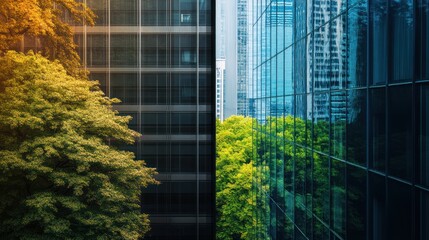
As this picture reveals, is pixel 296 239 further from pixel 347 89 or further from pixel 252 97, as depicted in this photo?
pixel 252 97

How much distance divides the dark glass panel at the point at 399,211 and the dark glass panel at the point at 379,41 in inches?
63.4

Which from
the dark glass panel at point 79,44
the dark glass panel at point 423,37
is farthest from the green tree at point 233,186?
the dark glass panel at point 423,37

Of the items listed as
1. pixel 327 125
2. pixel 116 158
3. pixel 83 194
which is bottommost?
pixel 83 194

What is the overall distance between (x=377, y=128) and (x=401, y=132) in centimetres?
92

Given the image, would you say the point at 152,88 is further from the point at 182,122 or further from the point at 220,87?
the point at 220,87

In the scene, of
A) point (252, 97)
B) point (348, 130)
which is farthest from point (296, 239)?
point (252, 97)

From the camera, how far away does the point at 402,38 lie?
775 cm

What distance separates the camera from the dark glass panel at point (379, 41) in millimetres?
8398

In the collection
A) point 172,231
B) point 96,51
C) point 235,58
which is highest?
point 235,58

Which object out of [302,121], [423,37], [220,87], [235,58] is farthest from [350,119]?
[220,87]

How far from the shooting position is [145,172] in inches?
571

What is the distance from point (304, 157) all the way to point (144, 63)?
5394 millimetres

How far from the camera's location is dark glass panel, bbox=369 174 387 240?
8.42 m

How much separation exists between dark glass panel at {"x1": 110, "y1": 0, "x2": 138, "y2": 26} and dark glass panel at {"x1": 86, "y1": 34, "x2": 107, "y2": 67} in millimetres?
583
